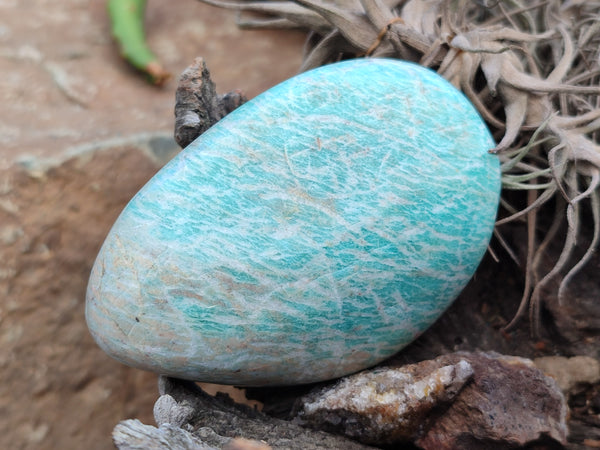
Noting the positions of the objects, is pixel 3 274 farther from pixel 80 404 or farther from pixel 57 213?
pixel 80 404

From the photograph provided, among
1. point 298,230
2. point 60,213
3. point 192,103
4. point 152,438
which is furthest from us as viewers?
point 60,213

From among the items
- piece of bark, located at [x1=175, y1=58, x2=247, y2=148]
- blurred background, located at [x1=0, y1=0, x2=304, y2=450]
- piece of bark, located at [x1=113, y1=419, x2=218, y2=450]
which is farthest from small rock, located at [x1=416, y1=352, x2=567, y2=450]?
blurred background, located at [x1=0, y1=0, x2=304, y2=450]

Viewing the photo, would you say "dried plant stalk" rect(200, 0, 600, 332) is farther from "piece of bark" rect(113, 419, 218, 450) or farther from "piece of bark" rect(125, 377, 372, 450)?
"piece of bark" rect(113, 419, 218, 450)

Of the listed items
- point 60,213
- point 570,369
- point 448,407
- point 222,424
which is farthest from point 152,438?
point 570,369

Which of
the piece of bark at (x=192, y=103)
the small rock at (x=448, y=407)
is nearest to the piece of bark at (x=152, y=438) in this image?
the small rock at (x=448, y=407)

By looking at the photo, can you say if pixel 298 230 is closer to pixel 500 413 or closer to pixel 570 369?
pixel 500 413

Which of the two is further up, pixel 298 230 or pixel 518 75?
pixel 518 75

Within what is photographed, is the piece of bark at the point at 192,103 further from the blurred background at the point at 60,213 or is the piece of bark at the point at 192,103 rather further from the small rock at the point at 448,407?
the small rock at the point at 448,407
